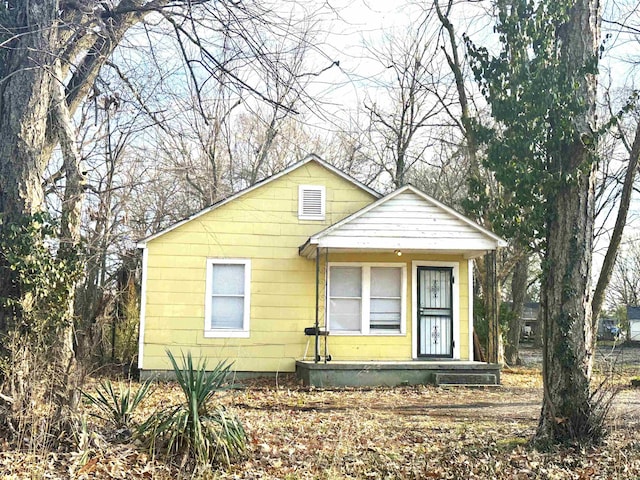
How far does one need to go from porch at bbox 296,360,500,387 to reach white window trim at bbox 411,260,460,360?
940 mm

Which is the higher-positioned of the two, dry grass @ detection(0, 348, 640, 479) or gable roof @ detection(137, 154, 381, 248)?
gable roof @ detection(137, 154, 381, 248)

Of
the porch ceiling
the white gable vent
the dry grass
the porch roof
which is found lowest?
the dry grass

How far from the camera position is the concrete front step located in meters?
13.8

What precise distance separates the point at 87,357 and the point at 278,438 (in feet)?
7.86

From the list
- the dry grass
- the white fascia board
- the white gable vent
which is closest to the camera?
the dry grass

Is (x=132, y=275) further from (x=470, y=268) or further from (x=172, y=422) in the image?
(x=172, y=422)

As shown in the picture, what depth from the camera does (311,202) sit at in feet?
50.5

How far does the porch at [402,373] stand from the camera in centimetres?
1366

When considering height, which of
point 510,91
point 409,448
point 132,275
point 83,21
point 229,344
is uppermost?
point 83,21

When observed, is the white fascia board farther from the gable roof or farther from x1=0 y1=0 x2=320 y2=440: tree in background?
x1=0 y1=0 x2=320 y2=440: tree in background

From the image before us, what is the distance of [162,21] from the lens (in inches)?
300

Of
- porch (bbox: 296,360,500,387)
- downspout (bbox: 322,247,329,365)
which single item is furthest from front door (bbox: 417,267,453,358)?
downspout (bbox: 322,247,329,365)

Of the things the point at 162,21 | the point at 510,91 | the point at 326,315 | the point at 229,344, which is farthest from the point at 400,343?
the point at 162,21

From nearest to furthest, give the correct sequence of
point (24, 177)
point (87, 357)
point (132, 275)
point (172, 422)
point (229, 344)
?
point (172, 422) → point (24, 177) → point (87, 357) → point (229, 344) → point (132, 275)
